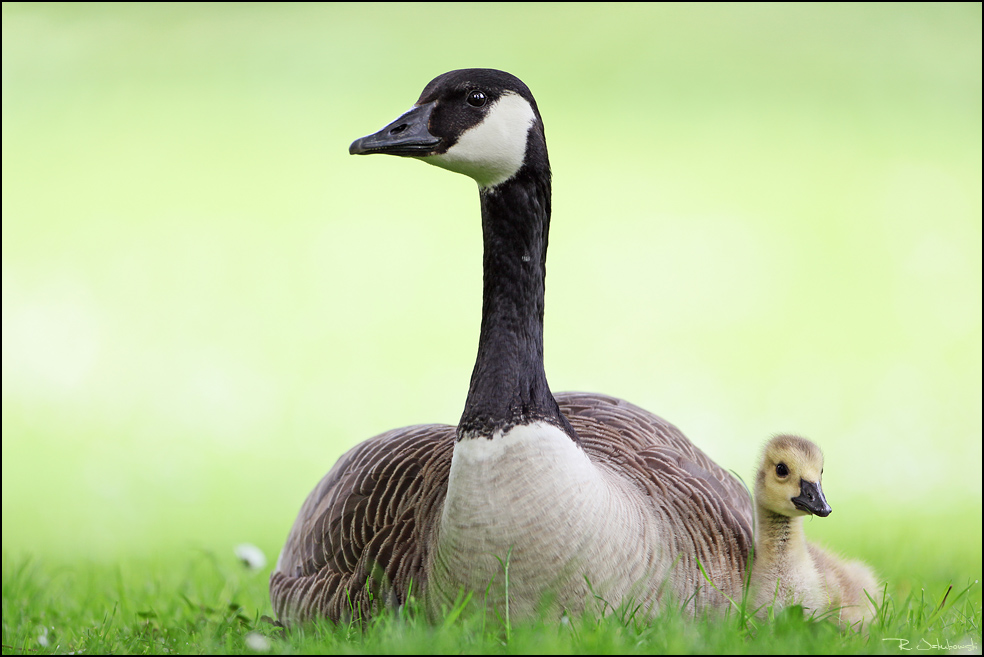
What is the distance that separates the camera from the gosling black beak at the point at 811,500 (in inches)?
122

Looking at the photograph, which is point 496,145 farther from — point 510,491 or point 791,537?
point 791,537

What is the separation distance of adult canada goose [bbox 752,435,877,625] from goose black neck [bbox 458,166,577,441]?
73 cm

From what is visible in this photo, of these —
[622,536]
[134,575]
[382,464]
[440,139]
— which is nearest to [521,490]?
[622,536]

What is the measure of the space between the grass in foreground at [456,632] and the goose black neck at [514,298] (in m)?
0.63

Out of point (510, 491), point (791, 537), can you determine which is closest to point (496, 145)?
point (510, 491)

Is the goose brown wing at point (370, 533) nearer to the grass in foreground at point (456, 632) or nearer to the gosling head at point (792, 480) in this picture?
the grass in foreground at point (456, 632)

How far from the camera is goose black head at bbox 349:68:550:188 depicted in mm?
3131

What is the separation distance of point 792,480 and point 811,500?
0.10 metres

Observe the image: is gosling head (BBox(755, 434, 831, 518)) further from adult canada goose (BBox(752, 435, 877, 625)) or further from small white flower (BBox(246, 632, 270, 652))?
small white flower (BBox(246, 632, 270, 652))

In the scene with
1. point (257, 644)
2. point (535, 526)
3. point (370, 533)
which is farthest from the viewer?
point (370, 533)

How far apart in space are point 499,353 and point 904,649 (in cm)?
153

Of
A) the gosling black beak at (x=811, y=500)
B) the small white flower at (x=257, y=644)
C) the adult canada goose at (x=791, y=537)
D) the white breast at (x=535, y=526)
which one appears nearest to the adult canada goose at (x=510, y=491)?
the white breast at (x=535, y=526)

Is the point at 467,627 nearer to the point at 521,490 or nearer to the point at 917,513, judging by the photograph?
the point at 521,490

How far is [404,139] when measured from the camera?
124 inches
